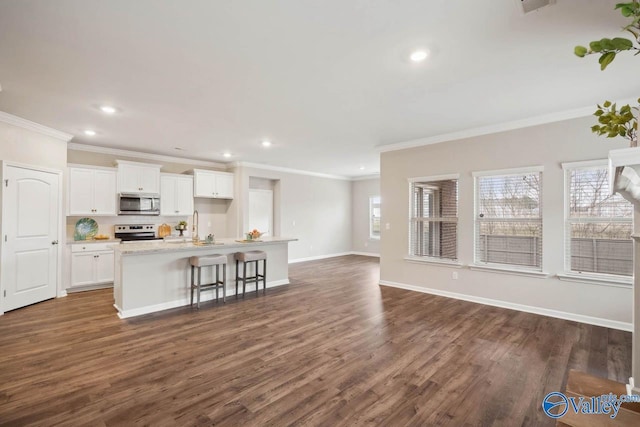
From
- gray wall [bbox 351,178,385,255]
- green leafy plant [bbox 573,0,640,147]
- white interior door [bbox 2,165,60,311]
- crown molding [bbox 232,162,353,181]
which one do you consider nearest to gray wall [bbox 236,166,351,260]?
crown molding [bbox 232,162,353,181]

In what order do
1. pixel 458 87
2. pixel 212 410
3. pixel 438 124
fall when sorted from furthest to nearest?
pixel 438 124 < pixel 458 87 < pixel 212 410

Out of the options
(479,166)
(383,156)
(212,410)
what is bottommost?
(212,410)

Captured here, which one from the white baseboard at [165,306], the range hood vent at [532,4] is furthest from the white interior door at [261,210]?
the range hood vent at [532,4]

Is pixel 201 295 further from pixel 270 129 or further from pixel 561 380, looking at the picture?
pixel 561 380

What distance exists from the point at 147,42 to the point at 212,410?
284cm

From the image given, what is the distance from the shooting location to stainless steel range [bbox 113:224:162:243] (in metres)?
5.99

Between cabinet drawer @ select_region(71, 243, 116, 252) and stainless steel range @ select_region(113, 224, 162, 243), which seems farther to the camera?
stainless steel range @ select_region(113, 224, 162, 243)

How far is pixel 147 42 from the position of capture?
2.39m

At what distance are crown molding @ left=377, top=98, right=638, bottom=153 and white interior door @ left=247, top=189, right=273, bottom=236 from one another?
374 cm

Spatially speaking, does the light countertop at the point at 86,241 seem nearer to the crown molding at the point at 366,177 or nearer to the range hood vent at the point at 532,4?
the range hood vent at the point at 532,4

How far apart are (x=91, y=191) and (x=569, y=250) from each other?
7735mm

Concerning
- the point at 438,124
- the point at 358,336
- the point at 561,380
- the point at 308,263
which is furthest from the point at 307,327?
the point at 308,263

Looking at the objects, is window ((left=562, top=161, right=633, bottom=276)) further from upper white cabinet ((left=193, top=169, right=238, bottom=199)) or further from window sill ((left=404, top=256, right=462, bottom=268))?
upper white cabinet ((left=193, top=169, right=238, bottom=199))

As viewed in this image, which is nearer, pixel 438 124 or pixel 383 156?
pixel 438 124
